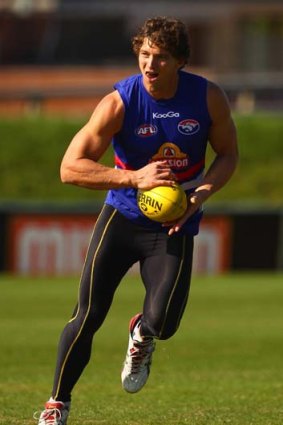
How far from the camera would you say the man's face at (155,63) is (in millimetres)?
8180

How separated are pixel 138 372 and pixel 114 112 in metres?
1.79

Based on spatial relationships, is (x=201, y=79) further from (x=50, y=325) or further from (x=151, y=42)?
(x=50, y=325)

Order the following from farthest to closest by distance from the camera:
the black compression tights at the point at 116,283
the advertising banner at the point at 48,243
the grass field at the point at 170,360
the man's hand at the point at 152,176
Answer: the advertising banner at the point at 48,243 → the grass field at the point at 170,360 → the black compression tights at the point at 116,283 → the man's hand at the point at 152,176

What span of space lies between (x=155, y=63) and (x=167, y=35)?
0.61 ft

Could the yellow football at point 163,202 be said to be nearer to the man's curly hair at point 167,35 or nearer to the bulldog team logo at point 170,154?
the bulldog team logo at point 170,154

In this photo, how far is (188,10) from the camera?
41.3 m

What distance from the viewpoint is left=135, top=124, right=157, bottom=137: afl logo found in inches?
328

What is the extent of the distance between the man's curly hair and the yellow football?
2.74 feet

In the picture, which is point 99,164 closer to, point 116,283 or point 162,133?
point 162,133

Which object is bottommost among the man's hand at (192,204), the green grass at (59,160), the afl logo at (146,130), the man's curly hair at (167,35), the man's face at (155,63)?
the green grass at (59,160)

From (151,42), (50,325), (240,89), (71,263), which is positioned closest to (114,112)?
(151,42)

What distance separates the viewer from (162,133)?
836 centimetres

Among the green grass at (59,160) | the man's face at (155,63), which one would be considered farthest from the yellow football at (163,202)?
the green grass at (59,160)

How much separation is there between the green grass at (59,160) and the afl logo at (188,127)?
19307 millimetres
